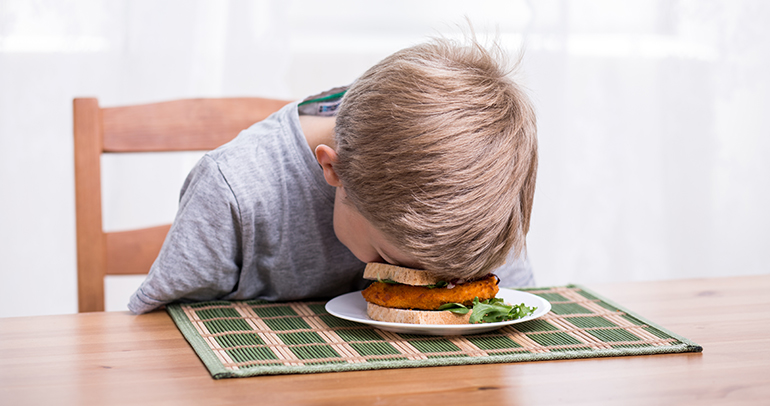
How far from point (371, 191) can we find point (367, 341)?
0.18 m

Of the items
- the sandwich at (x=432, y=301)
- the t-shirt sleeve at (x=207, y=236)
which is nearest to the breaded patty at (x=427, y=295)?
the sandwich at (x=432, y=301)

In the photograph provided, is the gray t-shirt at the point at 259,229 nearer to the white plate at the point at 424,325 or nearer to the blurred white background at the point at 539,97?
the white plate at the point at 424,325

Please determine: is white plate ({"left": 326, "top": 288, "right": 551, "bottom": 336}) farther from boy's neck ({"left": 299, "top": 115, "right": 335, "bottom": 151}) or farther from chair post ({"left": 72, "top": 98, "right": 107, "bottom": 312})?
chair post ({"left": 72, "top": 98, "right": 107, "bottom": 312})

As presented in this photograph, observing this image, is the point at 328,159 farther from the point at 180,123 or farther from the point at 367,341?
the point at 180,123

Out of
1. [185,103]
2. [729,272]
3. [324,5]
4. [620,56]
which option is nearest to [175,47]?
[324,5]

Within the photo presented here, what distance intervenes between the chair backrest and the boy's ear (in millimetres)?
538

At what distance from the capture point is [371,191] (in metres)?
0.83

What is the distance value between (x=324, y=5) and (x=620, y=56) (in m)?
1.11

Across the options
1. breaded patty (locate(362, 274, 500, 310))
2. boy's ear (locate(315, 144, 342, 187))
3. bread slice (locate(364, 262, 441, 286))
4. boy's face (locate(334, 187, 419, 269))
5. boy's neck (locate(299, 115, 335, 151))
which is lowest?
breaded patty (locate(362, 274, 500, 310))

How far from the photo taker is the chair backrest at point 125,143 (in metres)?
1.28

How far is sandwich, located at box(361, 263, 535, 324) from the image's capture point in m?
0.84

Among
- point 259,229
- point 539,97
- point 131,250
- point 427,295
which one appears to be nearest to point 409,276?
point 427,295

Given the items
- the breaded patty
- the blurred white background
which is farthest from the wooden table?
the blurred white background

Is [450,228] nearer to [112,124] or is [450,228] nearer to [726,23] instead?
[112,124]
